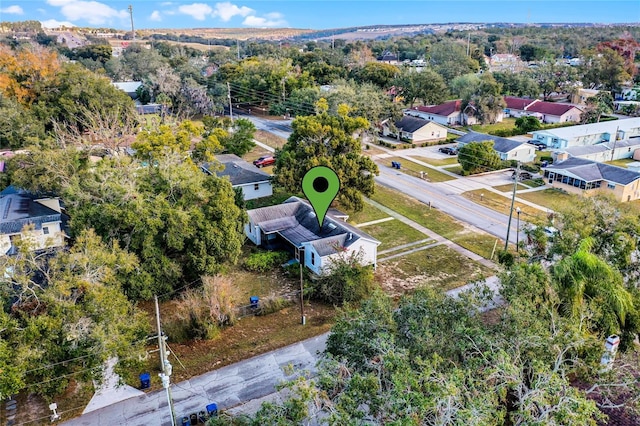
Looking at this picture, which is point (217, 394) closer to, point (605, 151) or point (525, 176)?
point (525, 176)

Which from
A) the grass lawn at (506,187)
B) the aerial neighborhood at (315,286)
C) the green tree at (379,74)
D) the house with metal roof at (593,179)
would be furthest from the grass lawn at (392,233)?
the green tree at (379,74)

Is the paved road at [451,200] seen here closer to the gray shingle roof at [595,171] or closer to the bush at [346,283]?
the gray shingle roof at [595,171]

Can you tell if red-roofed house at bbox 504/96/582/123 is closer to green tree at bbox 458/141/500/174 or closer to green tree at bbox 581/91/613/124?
green tree at bbox 581/91/613/124

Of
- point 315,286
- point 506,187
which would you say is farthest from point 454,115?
point 315,286

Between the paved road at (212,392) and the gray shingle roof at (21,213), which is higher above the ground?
the gray shingle roof at (21,213)

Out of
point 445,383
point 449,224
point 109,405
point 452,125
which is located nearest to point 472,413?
point 445,383

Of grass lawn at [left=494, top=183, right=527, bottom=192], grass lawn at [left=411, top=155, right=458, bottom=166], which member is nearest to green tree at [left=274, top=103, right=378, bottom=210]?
grass lawn at [left=494, top=183, right=527, bottom=192]
